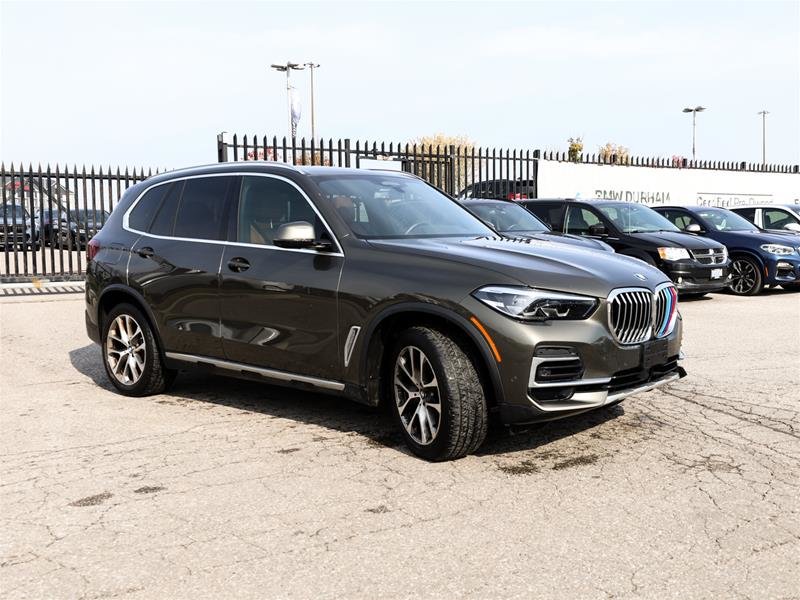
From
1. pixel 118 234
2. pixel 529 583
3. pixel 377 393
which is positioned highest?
pixel 118 234

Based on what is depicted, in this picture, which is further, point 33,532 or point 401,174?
point 401,174

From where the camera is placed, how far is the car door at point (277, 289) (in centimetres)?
553

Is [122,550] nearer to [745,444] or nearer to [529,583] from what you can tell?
[529,583]

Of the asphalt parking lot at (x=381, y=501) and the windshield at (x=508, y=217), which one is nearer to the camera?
the asphalt parking lot at (x=381, y=501)

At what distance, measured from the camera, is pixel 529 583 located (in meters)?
3.41

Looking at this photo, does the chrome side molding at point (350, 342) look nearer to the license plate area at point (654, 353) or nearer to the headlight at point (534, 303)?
the headlight at point (534, 303)

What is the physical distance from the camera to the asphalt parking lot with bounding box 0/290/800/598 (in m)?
3.49

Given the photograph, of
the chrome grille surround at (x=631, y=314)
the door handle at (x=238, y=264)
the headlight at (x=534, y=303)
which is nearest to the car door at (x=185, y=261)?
the door handle at (x=238, y=264)

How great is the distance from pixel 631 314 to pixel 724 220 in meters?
12.1

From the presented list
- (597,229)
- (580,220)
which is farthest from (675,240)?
(580,220)

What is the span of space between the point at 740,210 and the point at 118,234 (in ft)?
46.9

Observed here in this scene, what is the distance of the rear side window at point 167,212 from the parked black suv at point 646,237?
27.2 feet

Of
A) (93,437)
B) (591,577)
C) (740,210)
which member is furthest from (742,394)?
(740,210)

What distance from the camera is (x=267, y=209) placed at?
6.14 metres
